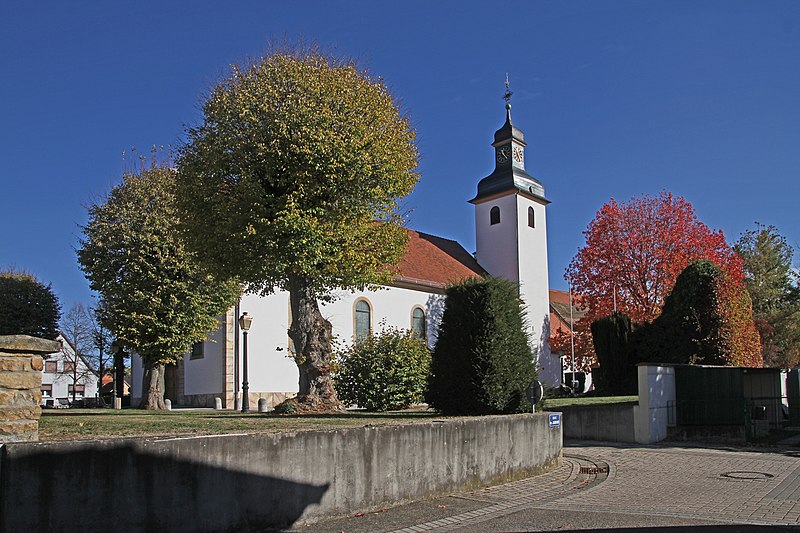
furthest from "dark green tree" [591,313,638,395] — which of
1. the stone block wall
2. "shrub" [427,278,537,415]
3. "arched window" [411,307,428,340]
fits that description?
the stone block wall

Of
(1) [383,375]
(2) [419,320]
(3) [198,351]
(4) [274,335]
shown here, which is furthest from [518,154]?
(1) [383,375]

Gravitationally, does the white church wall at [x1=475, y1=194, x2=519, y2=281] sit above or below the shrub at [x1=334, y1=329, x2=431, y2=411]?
above

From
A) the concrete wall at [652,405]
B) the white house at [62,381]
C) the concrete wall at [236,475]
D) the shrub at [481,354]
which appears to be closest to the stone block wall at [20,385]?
the concrete wall at [236,475]

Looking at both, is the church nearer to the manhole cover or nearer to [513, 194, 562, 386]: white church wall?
[513, 194, 562, 386]: white church wall

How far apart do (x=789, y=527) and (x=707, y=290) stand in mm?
15362

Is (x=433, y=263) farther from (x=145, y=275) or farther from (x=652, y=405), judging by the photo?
(x=652, y=405)

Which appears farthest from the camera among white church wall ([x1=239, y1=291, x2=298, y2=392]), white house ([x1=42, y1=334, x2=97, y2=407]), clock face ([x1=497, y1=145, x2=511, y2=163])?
white house ([x1=42, y1=334, x2=97, y2=407])

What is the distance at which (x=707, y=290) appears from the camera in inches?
853

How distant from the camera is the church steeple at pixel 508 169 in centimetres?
4756

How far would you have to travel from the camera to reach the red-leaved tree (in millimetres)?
34812

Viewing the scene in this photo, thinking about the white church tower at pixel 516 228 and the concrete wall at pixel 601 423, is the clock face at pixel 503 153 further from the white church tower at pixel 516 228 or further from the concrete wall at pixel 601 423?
the concrete wall at pixel 601 423

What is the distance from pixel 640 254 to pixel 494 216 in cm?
1393

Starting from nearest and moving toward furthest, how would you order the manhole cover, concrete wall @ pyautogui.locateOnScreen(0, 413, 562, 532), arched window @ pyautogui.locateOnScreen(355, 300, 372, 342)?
concrete wall @ pyautogui.locateOnScreen(0, 413, 562, 532)
the manhole cover
arched window @ pyautogui.locateOnScreen(355, 300, 372, 342)

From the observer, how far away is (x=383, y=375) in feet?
61.1
